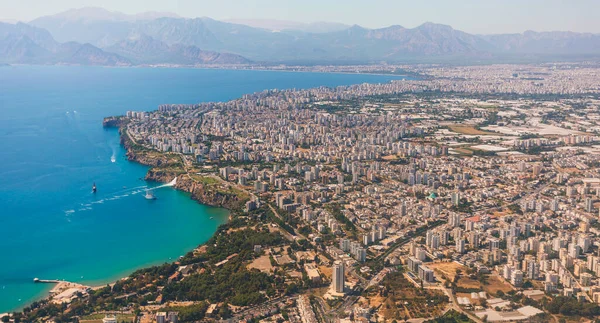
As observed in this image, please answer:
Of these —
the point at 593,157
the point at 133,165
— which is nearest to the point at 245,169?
the point at 133,165

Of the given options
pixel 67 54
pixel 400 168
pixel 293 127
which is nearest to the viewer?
pixel 400 168

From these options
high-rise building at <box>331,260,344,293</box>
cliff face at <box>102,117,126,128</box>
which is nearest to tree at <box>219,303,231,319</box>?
high-rise building at <box>331,260,344,293</box>

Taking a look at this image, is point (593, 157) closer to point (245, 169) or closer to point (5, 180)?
point (245, 169)

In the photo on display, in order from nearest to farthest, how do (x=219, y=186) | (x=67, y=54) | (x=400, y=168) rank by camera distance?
1. (x=219, y=186)
2. (x=400, y=168)
3. (x=67, y=54)

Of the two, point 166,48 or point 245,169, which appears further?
point 166,48

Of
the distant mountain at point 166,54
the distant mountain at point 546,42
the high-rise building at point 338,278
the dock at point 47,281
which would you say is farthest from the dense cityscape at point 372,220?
the distant mountain at point 546,42

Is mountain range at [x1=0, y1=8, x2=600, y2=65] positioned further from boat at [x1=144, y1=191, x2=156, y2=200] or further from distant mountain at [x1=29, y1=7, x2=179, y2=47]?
boat at [x1=144, y1=191, x2=156, y2=200]
